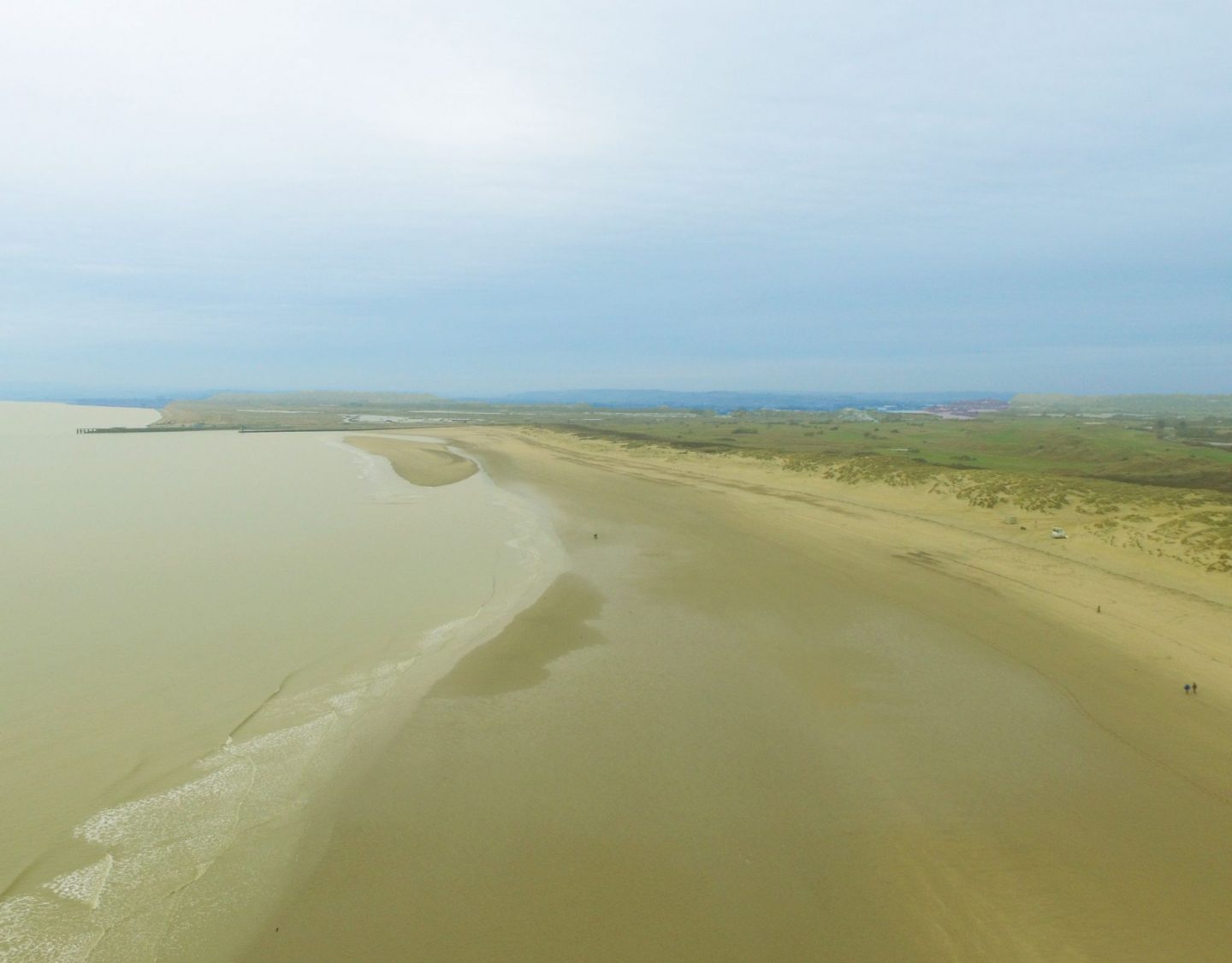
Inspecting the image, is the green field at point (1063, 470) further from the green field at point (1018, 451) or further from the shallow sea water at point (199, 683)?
the shallow sea water at point (199, 683)

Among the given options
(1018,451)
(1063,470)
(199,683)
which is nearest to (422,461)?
(199,683)

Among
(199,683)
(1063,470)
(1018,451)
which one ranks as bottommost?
(199,683)

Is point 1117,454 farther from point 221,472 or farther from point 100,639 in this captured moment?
point 221,472

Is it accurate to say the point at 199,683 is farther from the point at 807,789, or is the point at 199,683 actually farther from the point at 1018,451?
the point at 1018,451

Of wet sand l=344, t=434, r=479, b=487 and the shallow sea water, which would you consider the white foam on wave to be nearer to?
the shallow sea water

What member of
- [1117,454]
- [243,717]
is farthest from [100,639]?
[1117,454]

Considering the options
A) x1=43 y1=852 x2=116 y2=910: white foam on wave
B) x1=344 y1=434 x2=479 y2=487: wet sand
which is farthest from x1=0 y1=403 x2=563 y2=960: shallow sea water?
x1=344 y1=434 x2=479 y2=487: wet sand

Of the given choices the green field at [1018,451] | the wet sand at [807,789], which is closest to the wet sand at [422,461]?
the green field at [1018,451]
